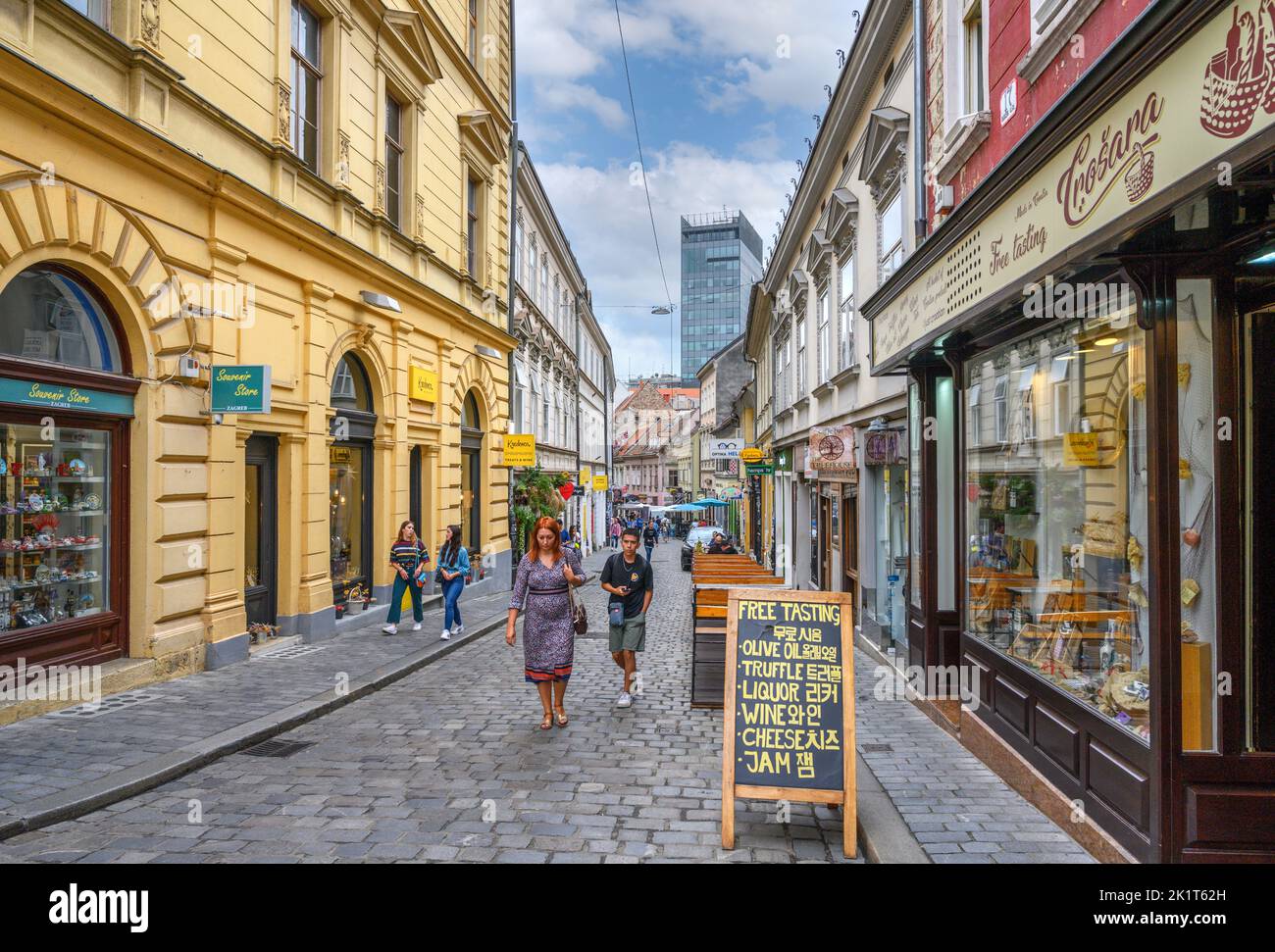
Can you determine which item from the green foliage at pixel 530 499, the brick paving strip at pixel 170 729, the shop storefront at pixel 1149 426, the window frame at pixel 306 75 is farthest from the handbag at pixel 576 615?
the green foliage at pixel 530 499

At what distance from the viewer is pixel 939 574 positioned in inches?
286

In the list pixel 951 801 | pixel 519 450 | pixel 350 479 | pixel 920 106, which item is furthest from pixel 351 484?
pixel 951 801

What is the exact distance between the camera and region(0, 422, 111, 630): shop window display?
6414mm

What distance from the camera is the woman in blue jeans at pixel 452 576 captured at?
35.8 ft

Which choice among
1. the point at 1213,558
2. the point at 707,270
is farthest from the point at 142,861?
the point at 707,270

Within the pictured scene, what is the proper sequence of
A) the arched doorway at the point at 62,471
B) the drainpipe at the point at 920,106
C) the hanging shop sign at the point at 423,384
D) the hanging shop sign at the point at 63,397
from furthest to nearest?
the hanging shop sign at the point at 423,384
the drainpipe at the point at 920,106
the arched doorway at the point at 62,471
the hanging shop sign at the point at 63,397

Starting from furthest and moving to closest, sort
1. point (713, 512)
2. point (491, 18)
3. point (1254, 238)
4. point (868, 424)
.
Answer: point (713, 512)
point (491, 18)
point (868, 424)
point (1254, 238)

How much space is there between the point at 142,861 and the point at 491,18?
1913 cm

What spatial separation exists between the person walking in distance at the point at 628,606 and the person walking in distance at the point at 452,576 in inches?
151

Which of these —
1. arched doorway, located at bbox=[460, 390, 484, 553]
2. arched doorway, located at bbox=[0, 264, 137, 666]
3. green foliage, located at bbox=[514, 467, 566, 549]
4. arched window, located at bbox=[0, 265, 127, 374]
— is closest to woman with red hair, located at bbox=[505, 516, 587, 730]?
arched doorway, located at bbox=[0, 264, 137, 666]

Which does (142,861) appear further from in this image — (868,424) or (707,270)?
(707,270)

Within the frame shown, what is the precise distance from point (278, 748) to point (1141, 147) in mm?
6636

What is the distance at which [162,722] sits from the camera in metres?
6.27

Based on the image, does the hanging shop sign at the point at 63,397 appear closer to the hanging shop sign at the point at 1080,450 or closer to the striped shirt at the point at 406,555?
the striped shirt at the point at 406,555
